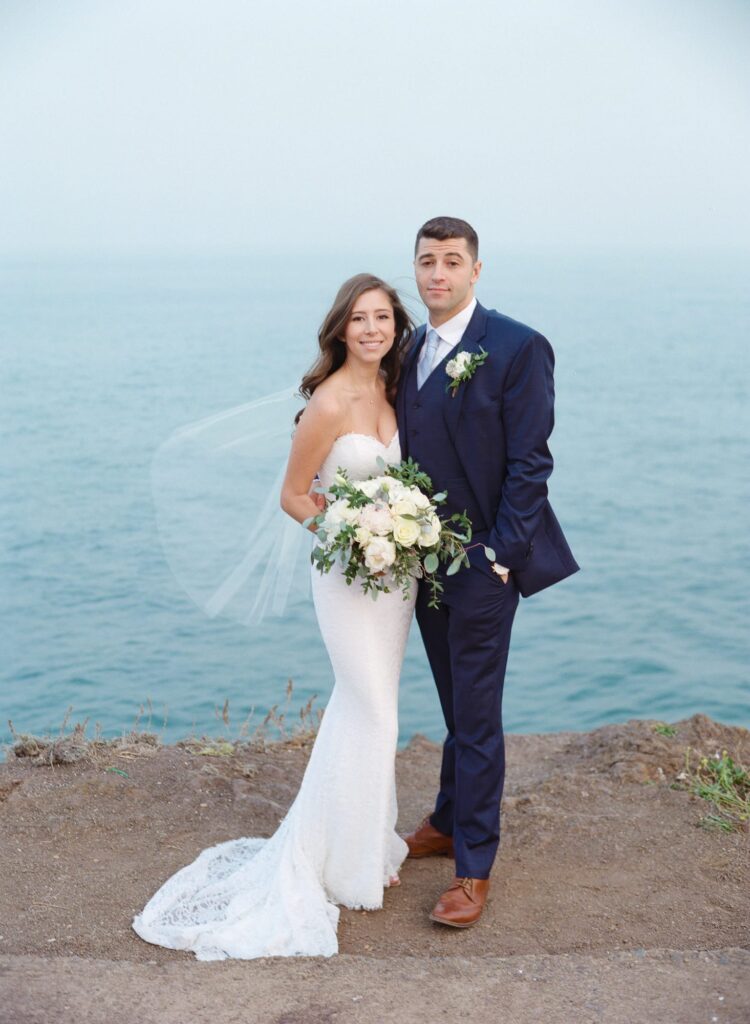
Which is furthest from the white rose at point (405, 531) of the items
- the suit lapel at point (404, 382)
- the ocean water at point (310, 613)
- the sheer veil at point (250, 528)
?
the sheer veil at point (250, 528)

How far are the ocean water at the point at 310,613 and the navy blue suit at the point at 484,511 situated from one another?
51cm

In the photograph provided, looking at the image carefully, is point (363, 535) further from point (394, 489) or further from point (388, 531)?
point (394, 489)

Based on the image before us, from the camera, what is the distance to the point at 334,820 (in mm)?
4406

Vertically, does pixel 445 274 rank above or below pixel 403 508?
above

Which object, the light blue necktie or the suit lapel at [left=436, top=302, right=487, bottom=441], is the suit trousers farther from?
the light blue necktie

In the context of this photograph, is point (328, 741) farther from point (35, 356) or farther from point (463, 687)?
point (35, 356)

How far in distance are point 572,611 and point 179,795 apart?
1105cm

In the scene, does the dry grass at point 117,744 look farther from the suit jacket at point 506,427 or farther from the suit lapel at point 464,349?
the suit lapel at point 464,349

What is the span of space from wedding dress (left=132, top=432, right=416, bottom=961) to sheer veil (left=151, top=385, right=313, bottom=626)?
1053 mm

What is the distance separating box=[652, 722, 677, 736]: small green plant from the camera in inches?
239

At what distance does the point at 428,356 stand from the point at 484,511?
0.59 meters

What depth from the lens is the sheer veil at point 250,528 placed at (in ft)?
18.4

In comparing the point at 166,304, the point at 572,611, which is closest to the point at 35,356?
the point at 166,304

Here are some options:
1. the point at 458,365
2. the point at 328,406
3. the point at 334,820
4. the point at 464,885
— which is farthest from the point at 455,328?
the point at 464,885
